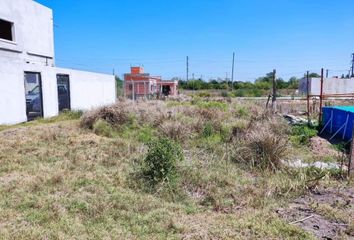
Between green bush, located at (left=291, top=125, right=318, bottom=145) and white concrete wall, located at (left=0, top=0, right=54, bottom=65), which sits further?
white concrete wall, located at (left=0, top=0, right=54, bottom=65)

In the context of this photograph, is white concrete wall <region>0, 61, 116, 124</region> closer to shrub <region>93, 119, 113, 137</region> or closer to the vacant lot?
shrub <region>93, 119, 113, 137</region>

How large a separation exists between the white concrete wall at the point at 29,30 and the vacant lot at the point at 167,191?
7.76m

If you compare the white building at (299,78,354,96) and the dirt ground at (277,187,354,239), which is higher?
the white building at (299,78,354,96)

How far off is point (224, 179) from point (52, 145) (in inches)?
208

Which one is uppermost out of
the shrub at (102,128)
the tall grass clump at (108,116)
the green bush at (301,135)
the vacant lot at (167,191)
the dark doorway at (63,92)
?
the dark doorway at (63,92)

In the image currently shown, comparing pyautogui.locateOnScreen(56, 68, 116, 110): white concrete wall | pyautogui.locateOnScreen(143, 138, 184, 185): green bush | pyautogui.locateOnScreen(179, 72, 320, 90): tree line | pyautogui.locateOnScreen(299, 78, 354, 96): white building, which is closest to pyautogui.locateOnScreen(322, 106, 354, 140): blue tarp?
pyautogui.locateOnScreen(143, 138, 184, 185): green bush

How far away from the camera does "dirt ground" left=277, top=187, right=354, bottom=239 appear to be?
12.4 ft

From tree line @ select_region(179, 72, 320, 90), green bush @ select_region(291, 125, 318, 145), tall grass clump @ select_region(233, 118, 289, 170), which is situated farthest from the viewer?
tree line @ select_region(179, 72, 320, 90)

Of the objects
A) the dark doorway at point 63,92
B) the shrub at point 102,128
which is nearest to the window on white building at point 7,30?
the dark doorway at point 63,92

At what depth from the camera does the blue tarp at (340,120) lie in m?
9.97

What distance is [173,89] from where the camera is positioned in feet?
145

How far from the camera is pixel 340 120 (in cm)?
1070

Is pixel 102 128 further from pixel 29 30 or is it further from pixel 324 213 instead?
pixel 29 30

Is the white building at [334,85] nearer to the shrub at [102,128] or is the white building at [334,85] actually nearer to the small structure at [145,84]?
the small structure at [145,84]
